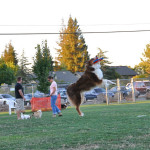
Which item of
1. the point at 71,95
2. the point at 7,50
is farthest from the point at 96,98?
the point at 7,50

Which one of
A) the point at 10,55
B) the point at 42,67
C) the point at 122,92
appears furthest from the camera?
the point at 10,55

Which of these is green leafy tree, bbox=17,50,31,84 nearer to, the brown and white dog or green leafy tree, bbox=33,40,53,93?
green leafy tree, bbox=33,40,53,93

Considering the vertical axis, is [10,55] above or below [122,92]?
above

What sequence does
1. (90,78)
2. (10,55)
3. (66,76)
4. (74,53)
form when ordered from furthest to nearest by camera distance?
(10,55) < (74,53) < (66,76) < (90,78)

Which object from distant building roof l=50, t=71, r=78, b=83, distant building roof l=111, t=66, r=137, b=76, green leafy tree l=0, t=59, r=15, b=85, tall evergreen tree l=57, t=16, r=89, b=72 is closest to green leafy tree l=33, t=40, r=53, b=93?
green leafy tree l=0, t=59, r=15, b=85

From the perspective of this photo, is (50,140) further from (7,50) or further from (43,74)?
(7,50)

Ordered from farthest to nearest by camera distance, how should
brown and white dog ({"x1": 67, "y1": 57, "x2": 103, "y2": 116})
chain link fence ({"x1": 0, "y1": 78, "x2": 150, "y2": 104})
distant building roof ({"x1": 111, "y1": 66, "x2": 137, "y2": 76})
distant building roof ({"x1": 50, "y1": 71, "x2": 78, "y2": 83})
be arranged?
distant building roof ({"x1": 111, "y1": 66, "x2": 137, "y2": 76}), distant building roof ({"x1": 50, "y1": 71, "x2": 78, "y2": 83}), chain link fence ({"x1": 0, "y1": 78, "x2": 150, "y2": 104}), brown and white dog ({"x1": 67, "y1": 57, "x2": 103, "y2": 116})

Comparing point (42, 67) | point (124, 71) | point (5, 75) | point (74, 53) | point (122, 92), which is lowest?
point (122, 92)

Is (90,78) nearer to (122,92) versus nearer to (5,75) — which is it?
(122,92)

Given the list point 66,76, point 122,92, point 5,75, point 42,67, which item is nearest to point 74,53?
point 66,76

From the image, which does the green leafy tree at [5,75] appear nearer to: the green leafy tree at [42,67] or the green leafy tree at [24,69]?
the green leafy tree at [24,69]

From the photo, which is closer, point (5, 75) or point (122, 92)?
point (122, 92)

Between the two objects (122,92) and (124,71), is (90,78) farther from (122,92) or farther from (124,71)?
(124,71)

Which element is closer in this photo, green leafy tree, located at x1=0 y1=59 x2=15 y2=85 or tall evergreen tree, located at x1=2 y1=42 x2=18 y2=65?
green leafy tree, located at x1=0 y1=59 x2=15 y2=85
